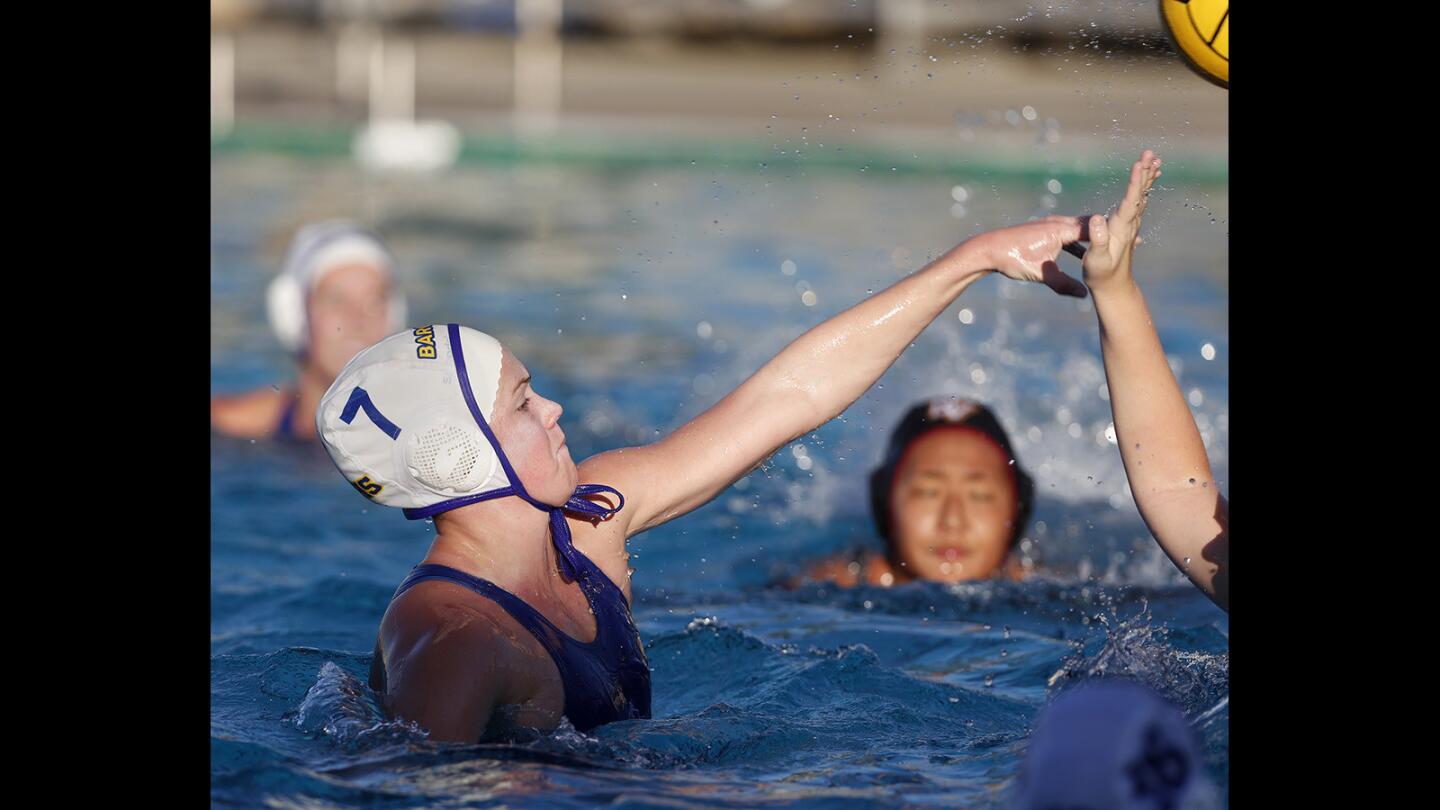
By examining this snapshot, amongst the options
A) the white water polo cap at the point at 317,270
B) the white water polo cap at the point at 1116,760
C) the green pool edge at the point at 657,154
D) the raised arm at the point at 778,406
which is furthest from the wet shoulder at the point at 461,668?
the green pool edge at the point at 657,154

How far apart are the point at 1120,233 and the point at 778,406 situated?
0.78 metres

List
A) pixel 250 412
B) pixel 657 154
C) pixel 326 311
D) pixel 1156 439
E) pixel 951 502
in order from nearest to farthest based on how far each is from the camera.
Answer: pixel 1156 439
pixel 951 502
pixel 326 311
pixel 250 412
pixel 657 154

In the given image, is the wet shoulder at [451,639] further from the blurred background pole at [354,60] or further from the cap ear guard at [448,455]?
the blurred background pole at [354,60]

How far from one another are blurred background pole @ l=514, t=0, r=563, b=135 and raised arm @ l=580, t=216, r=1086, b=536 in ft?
39.7

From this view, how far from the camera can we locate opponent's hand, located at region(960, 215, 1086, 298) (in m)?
3.02

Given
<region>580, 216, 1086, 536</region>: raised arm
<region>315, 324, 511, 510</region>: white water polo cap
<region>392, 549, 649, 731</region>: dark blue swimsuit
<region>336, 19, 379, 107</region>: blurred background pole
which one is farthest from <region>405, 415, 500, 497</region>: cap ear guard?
<region>336, 19, 379, 107</region>: blurred background pole

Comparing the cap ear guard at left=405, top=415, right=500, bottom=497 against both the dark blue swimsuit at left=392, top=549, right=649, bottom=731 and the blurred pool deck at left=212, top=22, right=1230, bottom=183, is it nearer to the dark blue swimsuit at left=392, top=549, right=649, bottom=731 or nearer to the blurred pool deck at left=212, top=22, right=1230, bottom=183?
the dark blue swimsuit at left=392, top=549, right=649, bottom=731

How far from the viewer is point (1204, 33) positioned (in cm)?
318

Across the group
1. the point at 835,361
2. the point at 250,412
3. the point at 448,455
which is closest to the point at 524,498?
the point at 448,455

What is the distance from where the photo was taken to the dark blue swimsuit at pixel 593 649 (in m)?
2.80

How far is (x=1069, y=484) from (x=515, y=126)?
9415mm

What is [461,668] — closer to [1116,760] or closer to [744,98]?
[1116,760]
